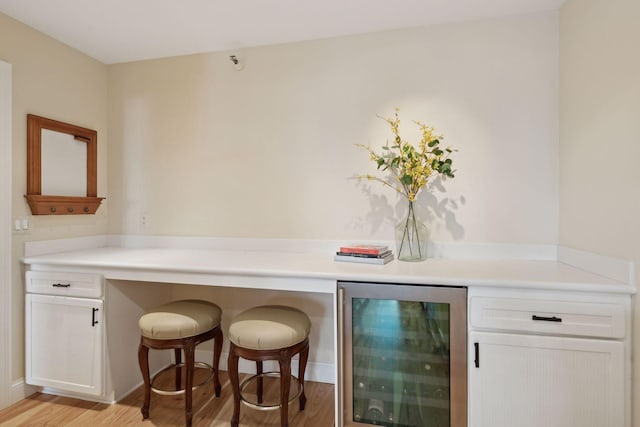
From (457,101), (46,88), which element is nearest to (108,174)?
(46,88)

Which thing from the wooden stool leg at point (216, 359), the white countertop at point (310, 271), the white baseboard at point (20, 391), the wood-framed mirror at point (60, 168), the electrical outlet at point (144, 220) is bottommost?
the white baseboard at point (20, 391)

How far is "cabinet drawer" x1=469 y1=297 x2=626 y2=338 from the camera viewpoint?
1.42m

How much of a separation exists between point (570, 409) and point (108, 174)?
3.21 meters

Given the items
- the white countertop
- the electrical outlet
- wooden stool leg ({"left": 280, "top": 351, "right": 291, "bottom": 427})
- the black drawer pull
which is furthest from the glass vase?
the electrical outlet

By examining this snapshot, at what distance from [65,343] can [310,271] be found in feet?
5.15

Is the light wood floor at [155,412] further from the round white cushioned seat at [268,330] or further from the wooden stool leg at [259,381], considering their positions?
the round white cushioned seat at [268,330]

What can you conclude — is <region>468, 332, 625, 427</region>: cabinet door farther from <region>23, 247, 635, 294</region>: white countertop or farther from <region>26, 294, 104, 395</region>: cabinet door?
<region>26, 294, 104, 395</region>: cabinet door

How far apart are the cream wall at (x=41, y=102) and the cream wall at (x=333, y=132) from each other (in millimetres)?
144

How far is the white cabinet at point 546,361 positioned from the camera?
56.1 inches

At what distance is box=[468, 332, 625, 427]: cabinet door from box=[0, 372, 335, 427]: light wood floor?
88cm

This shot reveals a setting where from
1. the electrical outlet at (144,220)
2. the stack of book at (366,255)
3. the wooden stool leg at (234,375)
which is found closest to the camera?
the wooden stool leg at (234,375)

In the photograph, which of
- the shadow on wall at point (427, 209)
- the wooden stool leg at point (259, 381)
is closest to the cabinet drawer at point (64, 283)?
the wooden stool leg at point (259, 381)

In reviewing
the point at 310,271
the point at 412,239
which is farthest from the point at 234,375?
the point at 412,239

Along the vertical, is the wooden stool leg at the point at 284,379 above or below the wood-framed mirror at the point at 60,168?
below
